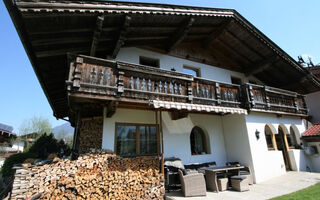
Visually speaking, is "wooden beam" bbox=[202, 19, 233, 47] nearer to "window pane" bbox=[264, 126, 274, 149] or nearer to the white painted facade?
the white painted facade

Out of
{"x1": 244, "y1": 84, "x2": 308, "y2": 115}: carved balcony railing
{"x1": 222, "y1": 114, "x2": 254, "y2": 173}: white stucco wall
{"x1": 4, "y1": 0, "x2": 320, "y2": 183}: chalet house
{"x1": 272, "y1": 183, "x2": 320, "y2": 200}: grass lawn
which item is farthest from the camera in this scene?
{"x1": 244, "y1": 84, "x2": 308, "y2": 115}: carved balcony railing

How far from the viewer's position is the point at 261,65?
435 inches

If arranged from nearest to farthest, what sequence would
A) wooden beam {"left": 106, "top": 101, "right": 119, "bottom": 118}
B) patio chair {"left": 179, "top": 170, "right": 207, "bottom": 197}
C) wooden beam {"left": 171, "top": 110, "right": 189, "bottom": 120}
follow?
1. wooden beam {"left": 106, "top": 101, "right": 119, "bottom": 118}
2. patio chair {"left": 179, "top": 170, "right": 207, "bottom": 197}
3. wooden beam {"left": 171, "top": 110, "right": 189, "bottom": 120}

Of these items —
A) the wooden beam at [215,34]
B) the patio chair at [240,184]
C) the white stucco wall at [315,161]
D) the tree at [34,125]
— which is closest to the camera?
the patio chair at [240,184]

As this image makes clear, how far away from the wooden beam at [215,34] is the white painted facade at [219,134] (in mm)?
1593

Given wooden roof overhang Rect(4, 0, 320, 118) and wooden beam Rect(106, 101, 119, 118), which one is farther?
wooden beam Rect(106, 101, 119, 118)

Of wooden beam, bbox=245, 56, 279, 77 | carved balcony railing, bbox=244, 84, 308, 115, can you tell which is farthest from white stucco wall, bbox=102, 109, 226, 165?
wooden beam, bbox=245, 56, 279, 77

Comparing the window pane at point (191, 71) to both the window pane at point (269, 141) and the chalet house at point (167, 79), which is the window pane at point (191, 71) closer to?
the chalet house at point (167, 79)

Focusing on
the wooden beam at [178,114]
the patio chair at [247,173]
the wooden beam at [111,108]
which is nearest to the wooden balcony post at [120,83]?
the wooden beam at [111,108]

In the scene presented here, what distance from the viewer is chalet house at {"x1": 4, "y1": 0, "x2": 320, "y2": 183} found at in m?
Answer: 5.50

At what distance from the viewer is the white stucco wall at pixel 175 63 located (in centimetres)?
806

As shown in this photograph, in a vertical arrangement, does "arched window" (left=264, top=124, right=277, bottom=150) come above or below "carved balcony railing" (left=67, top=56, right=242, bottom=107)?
below

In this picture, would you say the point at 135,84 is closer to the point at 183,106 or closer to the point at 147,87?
the point at 147,87

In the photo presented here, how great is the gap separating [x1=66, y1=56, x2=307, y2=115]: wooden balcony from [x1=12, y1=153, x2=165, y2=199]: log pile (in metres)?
2.10
